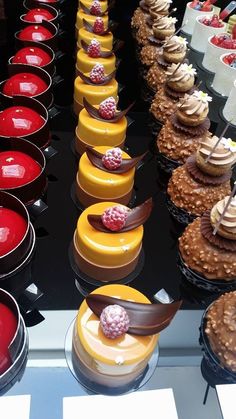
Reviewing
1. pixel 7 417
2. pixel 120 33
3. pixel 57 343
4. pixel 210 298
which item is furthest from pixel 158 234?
pixel 120 33

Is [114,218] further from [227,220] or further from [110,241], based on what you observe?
[227,220]

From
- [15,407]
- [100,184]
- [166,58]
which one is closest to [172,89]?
[166,58]

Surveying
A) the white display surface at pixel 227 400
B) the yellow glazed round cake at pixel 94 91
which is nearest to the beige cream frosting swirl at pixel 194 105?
the yellow glazed round cake at pixel 94 91

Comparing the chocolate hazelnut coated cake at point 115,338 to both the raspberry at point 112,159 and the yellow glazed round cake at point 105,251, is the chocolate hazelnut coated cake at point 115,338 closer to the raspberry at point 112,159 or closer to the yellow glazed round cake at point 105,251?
the yellow glazed round cake at point 105,251

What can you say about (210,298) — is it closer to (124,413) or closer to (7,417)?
(124,413)

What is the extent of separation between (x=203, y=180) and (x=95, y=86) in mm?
1010

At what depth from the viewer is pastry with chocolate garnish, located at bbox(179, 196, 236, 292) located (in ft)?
5.79

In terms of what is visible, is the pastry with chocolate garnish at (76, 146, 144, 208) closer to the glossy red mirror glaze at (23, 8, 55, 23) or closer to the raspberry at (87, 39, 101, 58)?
the raspberry at (87, 39, 101, 58)

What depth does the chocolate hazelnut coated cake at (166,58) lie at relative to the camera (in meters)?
2.72

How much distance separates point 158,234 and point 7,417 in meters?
1.13

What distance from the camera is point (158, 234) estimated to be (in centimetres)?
217

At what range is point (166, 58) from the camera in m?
2.78

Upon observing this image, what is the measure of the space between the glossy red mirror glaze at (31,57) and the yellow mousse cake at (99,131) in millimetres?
627

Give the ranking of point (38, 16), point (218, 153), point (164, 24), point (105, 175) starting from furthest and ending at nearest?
point (38, 16) → point (164, 24) → point (105, 175) → point (218, 153)
